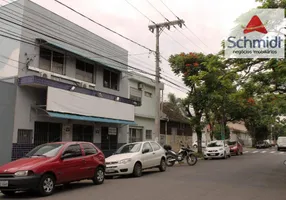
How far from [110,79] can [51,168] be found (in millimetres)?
12785

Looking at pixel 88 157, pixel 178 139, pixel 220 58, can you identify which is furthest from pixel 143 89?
pixel 88 157

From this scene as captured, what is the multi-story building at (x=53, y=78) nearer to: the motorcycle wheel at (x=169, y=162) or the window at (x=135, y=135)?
the window at (x=135, y=135)

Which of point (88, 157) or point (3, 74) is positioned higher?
point (3, 74)

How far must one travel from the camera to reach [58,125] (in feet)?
55.5

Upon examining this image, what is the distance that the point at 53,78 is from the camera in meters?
16.4

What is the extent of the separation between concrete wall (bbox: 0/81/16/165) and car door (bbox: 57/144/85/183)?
16.5 feet

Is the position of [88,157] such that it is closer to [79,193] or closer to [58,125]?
[79,193]

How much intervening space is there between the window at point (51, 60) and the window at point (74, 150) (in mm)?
6883

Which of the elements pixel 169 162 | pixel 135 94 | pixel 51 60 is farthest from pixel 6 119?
pixel 135 94

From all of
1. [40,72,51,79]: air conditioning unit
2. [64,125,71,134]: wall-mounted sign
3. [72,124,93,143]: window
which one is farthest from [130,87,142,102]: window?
[40,72,51,79]: air conditioning unit

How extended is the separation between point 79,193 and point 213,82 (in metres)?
7.91

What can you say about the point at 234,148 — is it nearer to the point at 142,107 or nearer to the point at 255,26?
the point at 142,107

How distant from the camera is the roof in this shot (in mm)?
31616

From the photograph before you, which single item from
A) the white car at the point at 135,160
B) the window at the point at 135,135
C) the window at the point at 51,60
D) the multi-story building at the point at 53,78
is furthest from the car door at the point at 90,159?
the window at the point at 135,135
